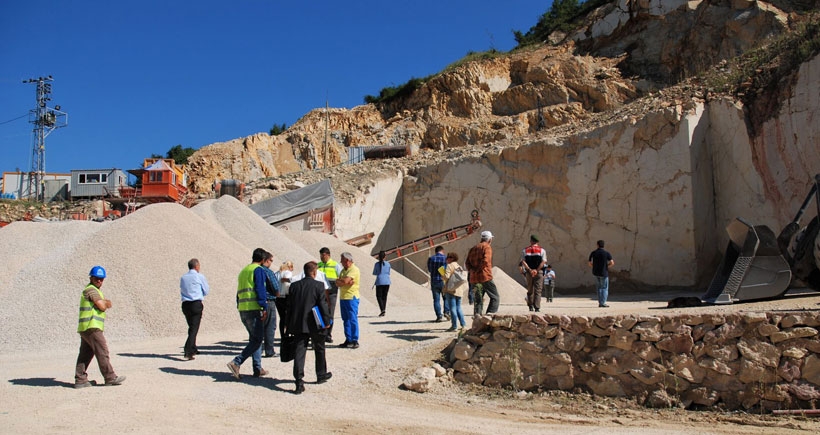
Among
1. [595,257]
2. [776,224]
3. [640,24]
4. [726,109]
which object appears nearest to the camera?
[595,257]

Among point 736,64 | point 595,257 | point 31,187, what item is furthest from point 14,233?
point 31,187

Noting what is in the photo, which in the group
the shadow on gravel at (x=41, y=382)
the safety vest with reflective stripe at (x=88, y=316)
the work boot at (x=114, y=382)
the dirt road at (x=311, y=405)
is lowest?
the dirt road at (x=311, y=405)

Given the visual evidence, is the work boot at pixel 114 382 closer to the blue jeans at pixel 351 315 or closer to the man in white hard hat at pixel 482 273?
the blue jeans at pixel 351 315

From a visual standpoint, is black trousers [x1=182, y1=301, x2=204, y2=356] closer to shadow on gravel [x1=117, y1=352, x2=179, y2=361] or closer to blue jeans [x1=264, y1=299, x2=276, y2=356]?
shadow on gravel [x1=117, y1=352, x2=179, y2=361]

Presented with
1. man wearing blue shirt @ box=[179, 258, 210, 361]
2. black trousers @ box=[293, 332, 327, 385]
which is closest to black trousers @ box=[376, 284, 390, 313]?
man wearing blue shirt @ box=[179, 258, 210, 361]

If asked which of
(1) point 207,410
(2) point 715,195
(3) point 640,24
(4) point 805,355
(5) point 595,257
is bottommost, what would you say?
(1) point 207,410

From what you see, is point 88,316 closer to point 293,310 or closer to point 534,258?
point 293,310

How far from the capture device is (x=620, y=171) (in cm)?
1978

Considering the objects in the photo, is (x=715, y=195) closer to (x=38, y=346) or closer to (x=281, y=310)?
(x=281, y=310)

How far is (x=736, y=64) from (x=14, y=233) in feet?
65.9

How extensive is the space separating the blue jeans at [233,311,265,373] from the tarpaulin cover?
637 inches

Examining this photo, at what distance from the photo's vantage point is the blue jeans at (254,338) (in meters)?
6.82

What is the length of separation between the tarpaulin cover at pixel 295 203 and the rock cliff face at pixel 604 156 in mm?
731

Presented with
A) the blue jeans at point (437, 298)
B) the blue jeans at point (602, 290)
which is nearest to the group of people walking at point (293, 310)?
the blue jeans at point (437, 298)
